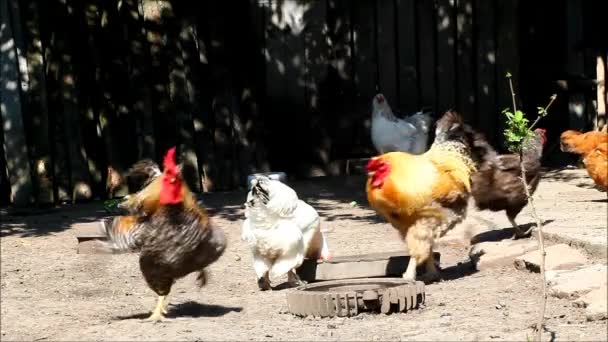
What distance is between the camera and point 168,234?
277 inches

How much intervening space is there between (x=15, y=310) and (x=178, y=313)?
1.18 m

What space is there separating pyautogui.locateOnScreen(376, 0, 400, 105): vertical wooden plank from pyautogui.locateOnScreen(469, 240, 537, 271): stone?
17.5 feet

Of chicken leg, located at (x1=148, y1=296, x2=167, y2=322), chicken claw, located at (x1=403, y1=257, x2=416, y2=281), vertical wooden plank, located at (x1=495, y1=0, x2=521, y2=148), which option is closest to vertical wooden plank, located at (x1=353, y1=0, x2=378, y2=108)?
vertical wooden plank, located at (x1=495, y1=0, x2=521, y2=148)

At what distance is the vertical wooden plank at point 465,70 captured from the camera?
1384 centimetres

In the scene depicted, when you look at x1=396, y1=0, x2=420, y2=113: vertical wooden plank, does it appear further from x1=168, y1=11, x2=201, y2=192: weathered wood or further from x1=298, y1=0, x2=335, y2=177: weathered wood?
x1=168, y1=11, x2=201, y2=192: weathered wood

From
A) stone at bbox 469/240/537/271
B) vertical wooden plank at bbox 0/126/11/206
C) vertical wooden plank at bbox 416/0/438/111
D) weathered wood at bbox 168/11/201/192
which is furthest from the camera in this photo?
vertical wooden plank at bbox 416/0/438/111

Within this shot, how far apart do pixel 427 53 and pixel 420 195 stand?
631 centimetres

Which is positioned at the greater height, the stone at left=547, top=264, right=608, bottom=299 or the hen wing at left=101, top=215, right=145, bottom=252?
the hen wing at left=101, top=215, right=145, bottom=252

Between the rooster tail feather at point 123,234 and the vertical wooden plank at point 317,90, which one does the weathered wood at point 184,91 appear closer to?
the vertical wooden plank at point 317,90

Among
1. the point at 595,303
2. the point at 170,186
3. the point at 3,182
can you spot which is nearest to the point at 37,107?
the point at 3,182

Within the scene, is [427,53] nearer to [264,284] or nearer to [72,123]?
[72,123]

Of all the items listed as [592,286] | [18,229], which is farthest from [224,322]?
[18,229]

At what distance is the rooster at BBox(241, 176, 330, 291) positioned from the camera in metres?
7.86

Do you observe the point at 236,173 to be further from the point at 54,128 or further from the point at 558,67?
the point at 558,67
